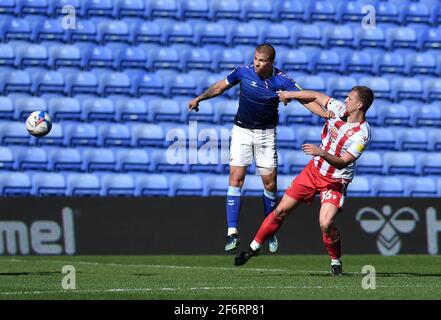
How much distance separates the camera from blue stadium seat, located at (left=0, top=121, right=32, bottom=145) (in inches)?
732

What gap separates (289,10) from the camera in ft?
71.0

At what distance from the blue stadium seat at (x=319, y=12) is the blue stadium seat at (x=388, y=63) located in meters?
1.30

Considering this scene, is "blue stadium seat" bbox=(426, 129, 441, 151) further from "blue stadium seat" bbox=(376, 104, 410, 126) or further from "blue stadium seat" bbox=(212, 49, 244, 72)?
"blue stadium seat" bbox=(212, 49, 244, 72)

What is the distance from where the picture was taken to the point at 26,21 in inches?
791

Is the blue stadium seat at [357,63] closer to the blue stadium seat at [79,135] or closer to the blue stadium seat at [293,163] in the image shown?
the blue stadium seat at [293,163]

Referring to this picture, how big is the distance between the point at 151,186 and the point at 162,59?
3044mm

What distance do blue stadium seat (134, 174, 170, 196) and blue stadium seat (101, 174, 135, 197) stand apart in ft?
0.41

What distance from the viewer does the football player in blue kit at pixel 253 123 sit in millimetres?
12064

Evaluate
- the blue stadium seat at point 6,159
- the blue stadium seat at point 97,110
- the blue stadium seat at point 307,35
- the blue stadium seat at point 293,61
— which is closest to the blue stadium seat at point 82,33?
the blue stadium seat at point 97,110

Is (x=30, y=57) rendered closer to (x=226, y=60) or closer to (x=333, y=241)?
(x=226, y=60)

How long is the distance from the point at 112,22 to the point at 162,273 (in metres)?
9.58

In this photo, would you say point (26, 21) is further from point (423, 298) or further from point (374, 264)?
point (423, 298)

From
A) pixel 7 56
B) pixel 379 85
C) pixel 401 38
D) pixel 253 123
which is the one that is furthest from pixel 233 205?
pixel 401 38
